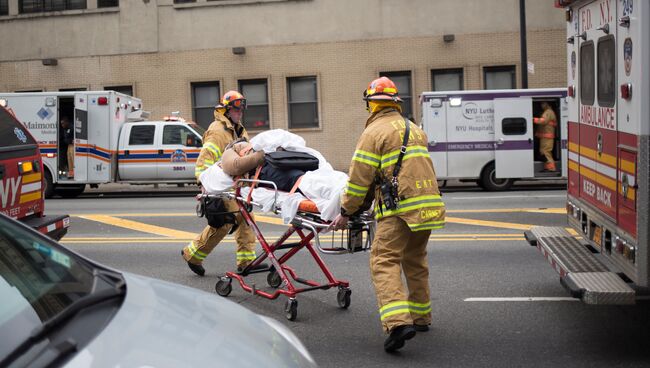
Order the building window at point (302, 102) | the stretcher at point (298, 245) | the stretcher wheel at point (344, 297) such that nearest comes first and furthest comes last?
the stretcher at point (298, 245), the stretcher wheel at point (344, 297), the building window at point (302, 102)

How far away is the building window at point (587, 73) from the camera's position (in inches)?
273

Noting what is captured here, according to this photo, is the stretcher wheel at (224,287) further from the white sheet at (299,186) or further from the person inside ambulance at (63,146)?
the person inside ambulance at (63,146)

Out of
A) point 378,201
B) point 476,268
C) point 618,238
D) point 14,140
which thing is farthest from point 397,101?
point 14,140

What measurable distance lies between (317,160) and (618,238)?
2554 mm

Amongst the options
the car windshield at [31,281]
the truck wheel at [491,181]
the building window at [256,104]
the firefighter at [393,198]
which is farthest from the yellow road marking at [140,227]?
the building window at [256,104]

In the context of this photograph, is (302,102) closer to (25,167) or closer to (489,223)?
(489,223)

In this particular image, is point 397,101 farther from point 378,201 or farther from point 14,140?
point 14,140

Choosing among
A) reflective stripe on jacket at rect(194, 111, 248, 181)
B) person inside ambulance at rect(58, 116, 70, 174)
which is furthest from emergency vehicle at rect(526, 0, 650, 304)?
person inside ambulance at rect(58, 116, 70, 174)

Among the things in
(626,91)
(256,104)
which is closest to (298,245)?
(626,91)

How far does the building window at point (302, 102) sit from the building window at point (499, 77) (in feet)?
17.4

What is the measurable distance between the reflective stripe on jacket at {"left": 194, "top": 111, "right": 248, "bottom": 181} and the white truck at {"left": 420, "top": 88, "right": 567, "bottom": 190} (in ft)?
36.4

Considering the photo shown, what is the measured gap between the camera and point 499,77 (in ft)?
85.7

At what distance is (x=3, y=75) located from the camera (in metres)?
28.5

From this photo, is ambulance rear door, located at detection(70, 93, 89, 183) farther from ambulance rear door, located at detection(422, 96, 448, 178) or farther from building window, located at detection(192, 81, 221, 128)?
ambulance rear door, located at detection(422, 96, 448, 178)
